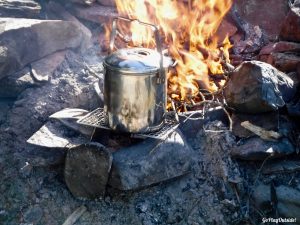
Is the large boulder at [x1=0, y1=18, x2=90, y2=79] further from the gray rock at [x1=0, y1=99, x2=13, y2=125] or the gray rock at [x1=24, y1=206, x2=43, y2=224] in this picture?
the gray rock at [x1=24, y1=206, x2=43, y2=224]

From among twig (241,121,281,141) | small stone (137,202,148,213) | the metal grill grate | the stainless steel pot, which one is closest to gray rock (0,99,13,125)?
the metal grill grate

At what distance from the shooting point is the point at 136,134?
3.14 meters

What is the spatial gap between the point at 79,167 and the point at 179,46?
254 centimetres

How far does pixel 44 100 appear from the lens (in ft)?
12.6

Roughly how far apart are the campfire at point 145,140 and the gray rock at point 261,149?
0.04 feet

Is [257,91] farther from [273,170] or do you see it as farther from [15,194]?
[15,194]

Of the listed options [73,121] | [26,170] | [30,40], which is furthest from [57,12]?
[26,170]

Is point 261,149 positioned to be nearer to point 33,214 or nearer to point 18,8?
point 33,214

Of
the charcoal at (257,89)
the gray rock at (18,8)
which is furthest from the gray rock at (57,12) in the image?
the charcoal at (257,89)

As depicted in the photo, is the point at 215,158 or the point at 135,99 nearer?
the point at 135,99

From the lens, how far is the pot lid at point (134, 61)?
2.82 m

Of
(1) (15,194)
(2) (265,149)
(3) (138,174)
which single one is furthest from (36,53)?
(2) (265,149)

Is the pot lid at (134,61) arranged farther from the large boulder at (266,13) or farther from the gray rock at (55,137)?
the large boulder at (266,13)

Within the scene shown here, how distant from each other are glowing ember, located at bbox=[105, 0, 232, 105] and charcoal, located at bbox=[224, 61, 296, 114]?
0.76 meters
